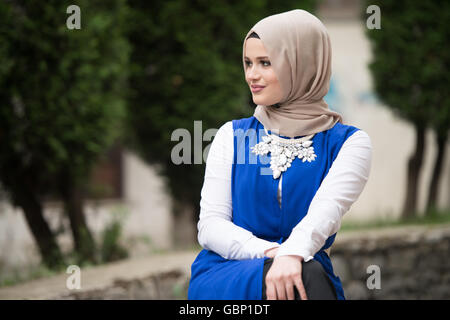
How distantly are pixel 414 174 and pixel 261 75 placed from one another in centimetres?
549

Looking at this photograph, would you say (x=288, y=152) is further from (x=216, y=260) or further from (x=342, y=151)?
(x=216, y=260)

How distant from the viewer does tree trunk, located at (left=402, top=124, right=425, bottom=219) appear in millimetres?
6957

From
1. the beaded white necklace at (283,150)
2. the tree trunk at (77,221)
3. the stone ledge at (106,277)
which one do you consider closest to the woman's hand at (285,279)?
the beaded white necklace at (283,150)

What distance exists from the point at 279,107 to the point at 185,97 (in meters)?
3.61

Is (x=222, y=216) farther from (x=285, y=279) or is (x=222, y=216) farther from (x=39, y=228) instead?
(x=39, y=228)

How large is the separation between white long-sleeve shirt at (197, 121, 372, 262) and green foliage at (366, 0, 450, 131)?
4.69 metres

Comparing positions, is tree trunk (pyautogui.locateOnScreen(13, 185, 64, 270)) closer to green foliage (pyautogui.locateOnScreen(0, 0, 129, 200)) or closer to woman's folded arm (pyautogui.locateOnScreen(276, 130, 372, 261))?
green foliage (pyautogui.locateOnScreen(0, 0, 129, 200))

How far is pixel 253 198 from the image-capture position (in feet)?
7.16

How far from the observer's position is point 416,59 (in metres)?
6.42

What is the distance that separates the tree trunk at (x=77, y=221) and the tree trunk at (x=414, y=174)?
425cm

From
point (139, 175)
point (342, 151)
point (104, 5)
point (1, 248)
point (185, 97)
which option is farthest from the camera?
point (139, 175)

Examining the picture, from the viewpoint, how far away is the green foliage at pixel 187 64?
227 inches

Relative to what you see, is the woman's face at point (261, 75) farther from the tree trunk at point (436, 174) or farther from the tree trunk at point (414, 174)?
the tree trunk at point (436, 174)

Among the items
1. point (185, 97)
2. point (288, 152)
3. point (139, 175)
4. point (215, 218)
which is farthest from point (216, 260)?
point (139, 175)
